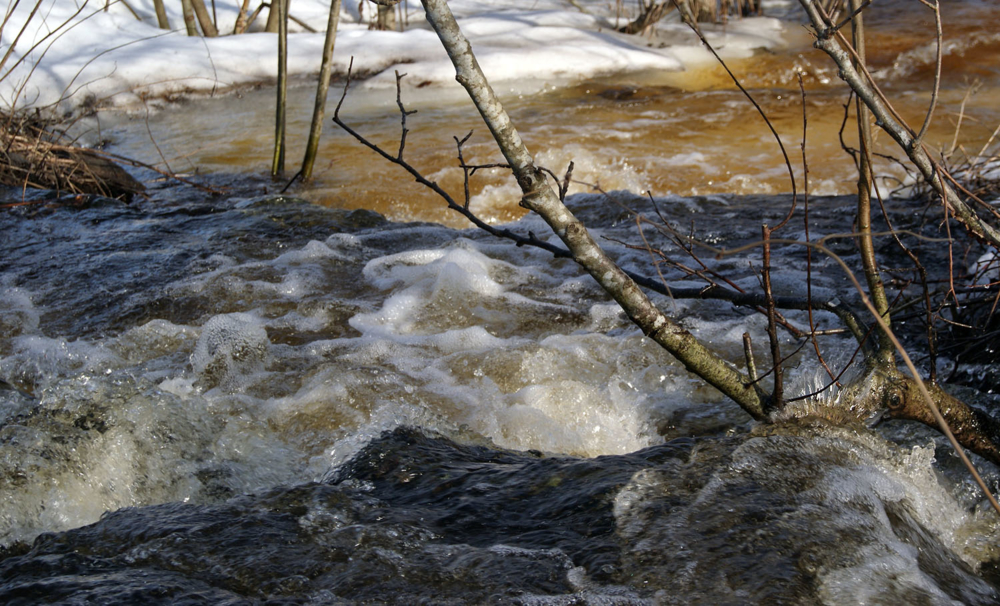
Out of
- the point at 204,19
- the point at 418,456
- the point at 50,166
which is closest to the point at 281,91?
the point at 50,166

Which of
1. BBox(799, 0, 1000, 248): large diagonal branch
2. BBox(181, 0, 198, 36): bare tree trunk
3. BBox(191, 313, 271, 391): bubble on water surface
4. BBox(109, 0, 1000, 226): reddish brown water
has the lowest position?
BBox(191, 313, 271, 391): bubble on water surface

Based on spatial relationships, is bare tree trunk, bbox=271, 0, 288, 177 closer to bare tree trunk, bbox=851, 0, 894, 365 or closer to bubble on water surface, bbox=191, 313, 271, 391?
bubble on water surface, bbox=191, 313, 271, 391

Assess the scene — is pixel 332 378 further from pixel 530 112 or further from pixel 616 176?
pixel 530 112

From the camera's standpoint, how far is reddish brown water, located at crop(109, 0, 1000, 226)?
6.24 m

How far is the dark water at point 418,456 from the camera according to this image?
159 cm

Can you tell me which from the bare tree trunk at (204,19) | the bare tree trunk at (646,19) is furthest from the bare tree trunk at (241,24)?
the bare tree trunk at (646,19)

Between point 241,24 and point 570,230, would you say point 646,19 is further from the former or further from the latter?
point 570,230

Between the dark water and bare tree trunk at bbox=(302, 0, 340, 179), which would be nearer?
the dark water

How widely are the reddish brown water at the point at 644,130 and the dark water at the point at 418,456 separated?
67.5 inches

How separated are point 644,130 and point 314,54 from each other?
5003mm

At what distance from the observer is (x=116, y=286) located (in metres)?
4.22

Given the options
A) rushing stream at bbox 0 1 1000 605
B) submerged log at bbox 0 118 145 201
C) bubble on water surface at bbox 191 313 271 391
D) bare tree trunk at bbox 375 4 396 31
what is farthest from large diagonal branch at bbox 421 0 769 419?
bare tree trunk at bbox 375 4 396 31

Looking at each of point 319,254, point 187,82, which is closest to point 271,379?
point 319,254

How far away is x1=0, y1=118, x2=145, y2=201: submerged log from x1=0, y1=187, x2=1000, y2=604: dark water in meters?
1.41
